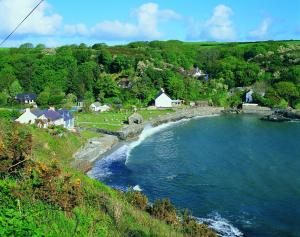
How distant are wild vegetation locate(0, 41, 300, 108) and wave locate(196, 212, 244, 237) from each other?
5537cm

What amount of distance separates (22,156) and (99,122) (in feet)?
152

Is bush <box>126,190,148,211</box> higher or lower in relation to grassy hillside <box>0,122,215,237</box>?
lower

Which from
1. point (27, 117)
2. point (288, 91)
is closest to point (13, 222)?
point (27, 117)

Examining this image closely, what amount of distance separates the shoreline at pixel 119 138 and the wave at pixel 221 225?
14.1m

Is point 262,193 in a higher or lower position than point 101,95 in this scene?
lower

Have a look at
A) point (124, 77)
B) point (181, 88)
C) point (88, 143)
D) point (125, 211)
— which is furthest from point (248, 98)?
point (125, 211)

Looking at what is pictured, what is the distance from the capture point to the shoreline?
40.2m

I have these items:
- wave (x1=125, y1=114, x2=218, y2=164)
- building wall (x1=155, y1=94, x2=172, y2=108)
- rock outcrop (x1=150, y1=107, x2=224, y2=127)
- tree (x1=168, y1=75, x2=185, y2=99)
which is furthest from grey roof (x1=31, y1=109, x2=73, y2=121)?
tree (x1=168, y1=75, x2=185, y2=99)

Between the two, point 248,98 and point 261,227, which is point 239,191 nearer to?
point 261,227

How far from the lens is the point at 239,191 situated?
31.2m

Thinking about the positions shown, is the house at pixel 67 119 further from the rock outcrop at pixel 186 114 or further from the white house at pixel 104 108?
the white house at pixel 104 108

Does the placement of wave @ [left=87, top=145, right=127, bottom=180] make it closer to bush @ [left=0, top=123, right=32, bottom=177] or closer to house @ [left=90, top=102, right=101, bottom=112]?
bush @ [left=0, top=123, right=32, bottom=177]

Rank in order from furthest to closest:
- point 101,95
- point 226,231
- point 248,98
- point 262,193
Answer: point 248,98 < point 101,95 < point 262,193 < point 226,231

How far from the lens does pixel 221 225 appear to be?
81.0ft
